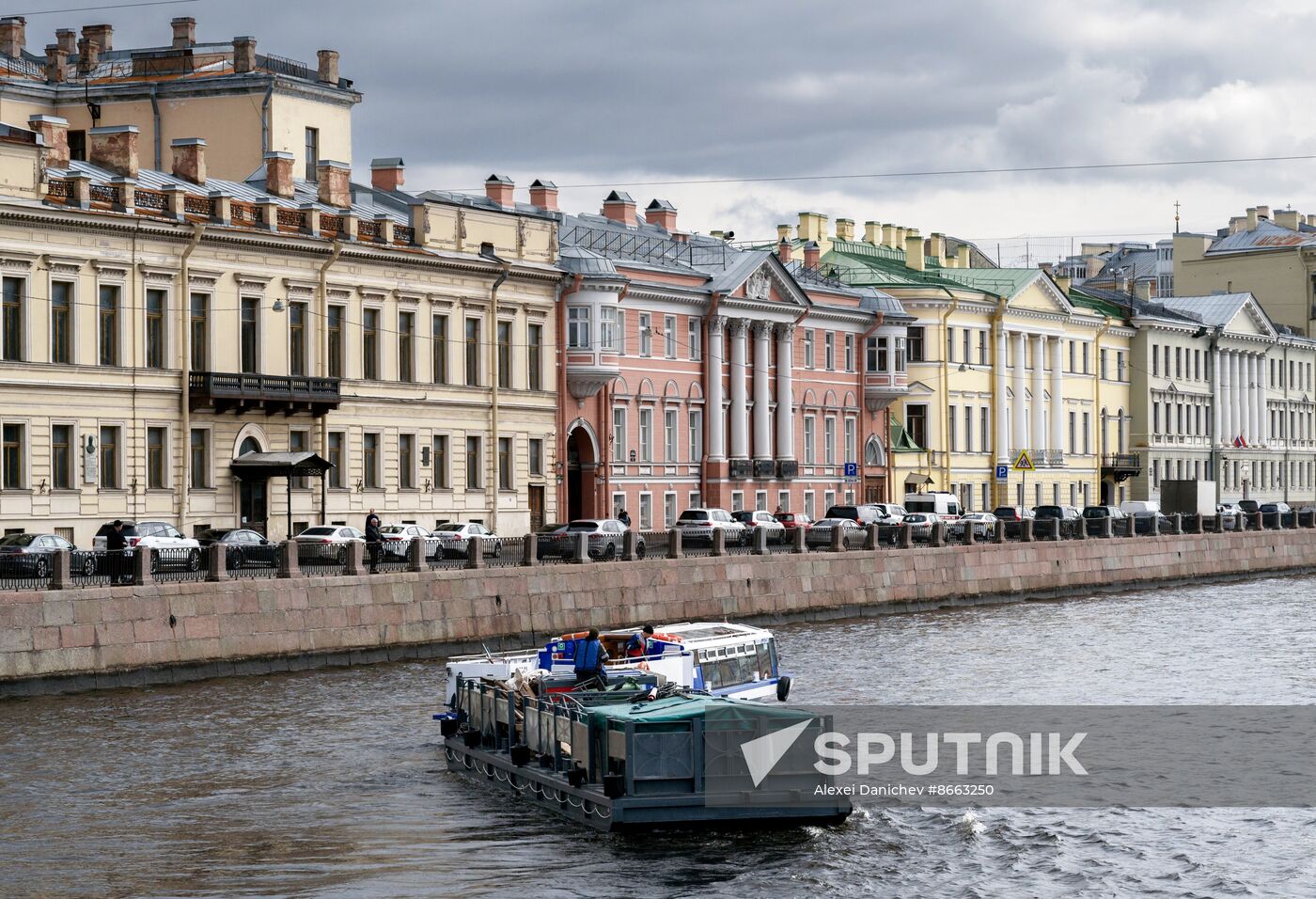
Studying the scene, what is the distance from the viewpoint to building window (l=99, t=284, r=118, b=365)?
41719 millimetres


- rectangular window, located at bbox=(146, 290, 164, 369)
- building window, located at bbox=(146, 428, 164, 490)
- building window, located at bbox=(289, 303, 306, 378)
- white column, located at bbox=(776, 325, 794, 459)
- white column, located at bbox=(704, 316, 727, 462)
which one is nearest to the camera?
building window, located at bbox=(146, 428, 164, 490)

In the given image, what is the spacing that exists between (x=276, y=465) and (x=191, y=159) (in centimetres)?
691

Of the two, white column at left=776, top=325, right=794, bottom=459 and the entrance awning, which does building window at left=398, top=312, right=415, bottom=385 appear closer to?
the entrance awning

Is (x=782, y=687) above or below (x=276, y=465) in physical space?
below

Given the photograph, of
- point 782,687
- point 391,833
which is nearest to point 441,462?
point 782,687

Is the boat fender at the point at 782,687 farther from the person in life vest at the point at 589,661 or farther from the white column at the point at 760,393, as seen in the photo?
the white column at the point at 760,393

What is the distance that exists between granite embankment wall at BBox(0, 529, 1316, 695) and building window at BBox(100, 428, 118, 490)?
8845mm

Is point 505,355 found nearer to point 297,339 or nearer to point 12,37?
point 297,339

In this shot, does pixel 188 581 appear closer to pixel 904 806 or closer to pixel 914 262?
pixel 904 806

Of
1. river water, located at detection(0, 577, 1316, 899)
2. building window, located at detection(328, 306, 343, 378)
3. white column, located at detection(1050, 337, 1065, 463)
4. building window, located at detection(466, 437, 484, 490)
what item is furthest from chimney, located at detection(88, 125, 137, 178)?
white column, located at detection(1050, 337, 1065, 463)

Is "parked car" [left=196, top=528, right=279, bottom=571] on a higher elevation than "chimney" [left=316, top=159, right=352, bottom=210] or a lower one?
lower

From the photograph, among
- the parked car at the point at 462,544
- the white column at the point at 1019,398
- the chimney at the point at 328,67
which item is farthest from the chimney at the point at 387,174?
the white column at the point at 1019,398

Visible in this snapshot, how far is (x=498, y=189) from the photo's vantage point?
58.0 meters

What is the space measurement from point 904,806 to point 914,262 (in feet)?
184
